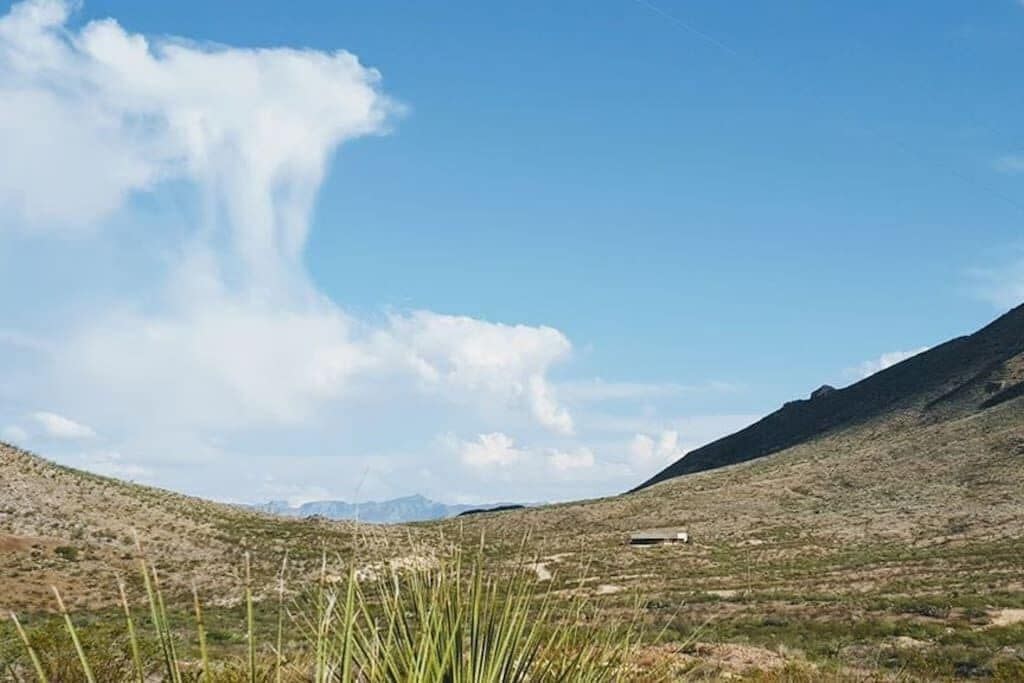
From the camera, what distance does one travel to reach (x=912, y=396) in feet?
352

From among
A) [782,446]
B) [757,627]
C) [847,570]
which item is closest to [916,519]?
[847,570]

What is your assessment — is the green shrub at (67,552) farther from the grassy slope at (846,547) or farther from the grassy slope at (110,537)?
the grassy slope at (846,547)

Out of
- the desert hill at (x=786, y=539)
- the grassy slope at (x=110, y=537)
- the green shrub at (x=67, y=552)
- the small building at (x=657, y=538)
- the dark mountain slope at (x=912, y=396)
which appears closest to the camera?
the desert hill at (x=786, y=539)

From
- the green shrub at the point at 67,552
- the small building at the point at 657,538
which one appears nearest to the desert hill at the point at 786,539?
the green shrub at the point at 67,552

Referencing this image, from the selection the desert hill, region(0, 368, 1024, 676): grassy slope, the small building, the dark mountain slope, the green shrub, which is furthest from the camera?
the dark mountain slope

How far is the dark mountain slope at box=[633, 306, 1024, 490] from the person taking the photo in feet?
321

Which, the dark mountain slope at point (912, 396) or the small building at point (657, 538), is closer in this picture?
the small building at point (657, 538)

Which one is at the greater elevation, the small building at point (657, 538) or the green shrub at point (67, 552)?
the green shrub at point (67, 552)

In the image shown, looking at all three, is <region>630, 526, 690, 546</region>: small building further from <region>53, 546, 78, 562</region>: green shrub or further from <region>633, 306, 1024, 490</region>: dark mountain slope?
<region>633, 306, 1024, 490</region>: dark mountain slope

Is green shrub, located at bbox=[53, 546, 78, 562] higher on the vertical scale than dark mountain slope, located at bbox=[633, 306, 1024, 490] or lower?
lower

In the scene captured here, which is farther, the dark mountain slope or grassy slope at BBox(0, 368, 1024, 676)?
the dark mountain slope

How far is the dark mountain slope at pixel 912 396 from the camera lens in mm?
97938

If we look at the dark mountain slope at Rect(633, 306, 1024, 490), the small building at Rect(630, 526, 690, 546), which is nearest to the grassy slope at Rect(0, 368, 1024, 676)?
the small building at Rect(630, 526, 690, 546)

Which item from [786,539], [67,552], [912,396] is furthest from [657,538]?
[912,396]
